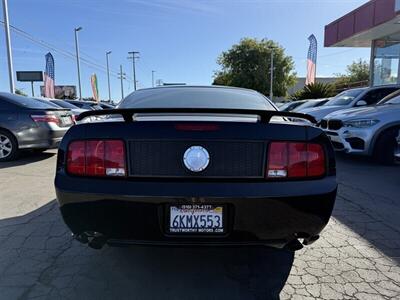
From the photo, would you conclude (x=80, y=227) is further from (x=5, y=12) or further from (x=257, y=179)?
(x=5, y=12)

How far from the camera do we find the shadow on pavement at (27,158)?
7312 millimetres

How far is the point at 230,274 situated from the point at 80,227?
Result: 1181mm

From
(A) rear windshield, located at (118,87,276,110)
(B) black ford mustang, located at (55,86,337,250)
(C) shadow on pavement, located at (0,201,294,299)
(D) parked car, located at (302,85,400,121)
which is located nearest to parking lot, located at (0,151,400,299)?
(C) shadow on pavement, located at (0,201,294,299)

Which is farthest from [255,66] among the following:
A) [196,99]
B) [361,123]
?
[196,99]

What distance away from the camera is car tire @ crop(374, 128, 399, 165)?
688 cm

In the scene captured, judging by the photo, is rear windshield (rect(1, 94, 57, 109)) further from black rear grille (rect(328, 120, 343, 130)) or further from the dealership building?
the dealership building

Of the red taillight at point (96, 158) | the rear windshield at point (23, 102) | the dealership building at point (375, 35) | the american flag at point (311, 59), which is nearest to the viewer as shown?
the red taillight at point (96, 158)

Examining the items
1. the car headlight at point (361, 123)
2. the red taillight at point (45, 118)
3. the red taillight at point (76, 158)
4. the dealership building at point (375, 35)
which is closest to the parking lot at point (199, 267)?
the red taillight at point (76, 158)

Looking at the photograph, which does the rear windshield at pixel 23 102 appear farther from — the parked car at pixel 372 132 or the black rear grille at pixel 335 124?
the parked car at pixel 372 132

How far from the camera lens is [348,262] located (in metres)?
3.02

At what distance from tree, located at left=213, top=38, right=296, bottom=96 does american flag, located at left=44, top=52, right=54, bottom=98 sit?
81.3 ft

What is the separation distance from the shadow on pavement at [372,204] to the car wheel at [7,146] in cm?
624

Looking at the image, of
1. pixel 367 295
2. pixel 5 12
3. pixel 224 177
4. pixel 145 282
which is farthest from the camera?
pixel 5 12

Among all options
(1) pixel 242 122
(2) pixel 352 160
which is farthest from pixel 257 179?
(2) pixel 352 160
